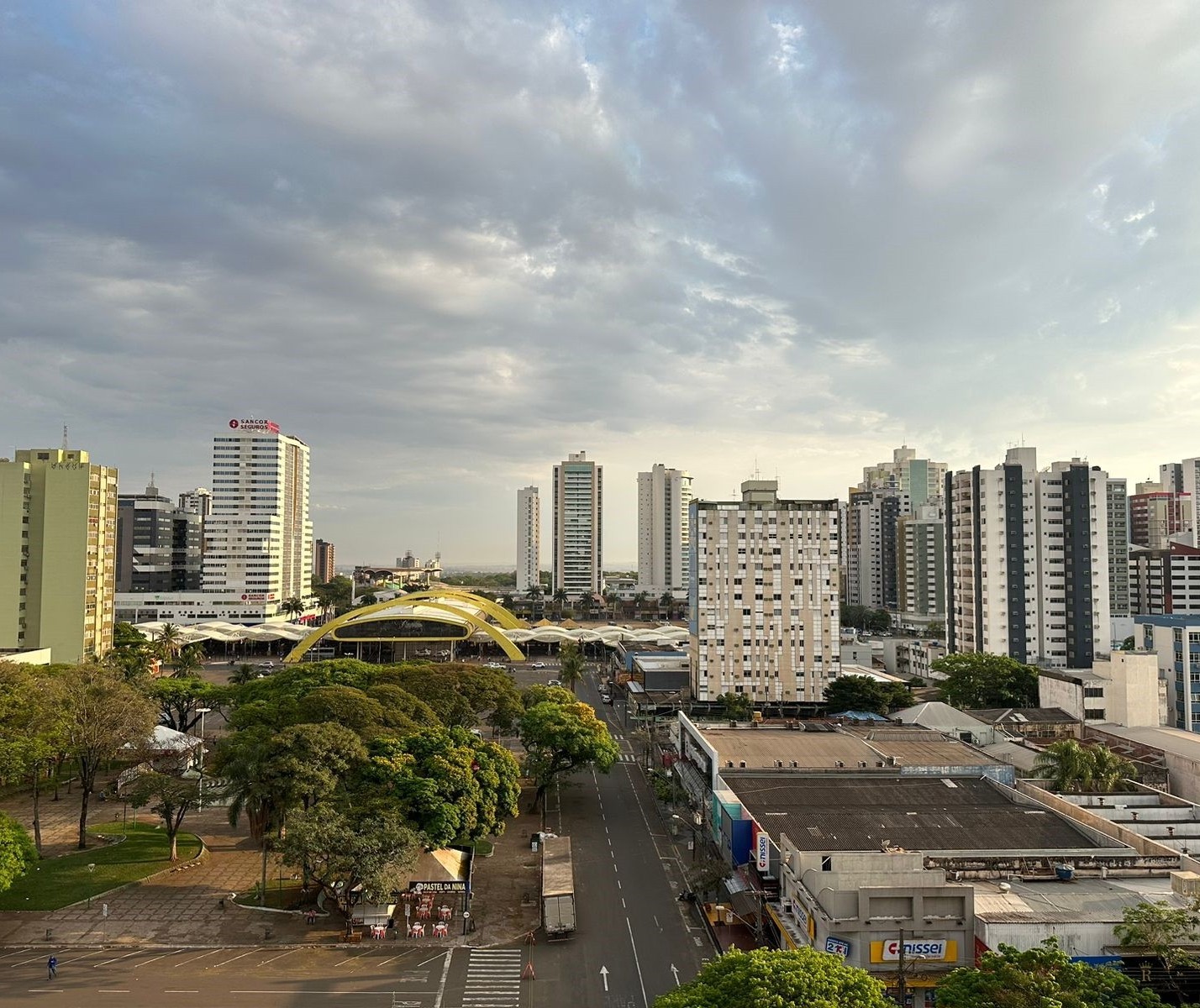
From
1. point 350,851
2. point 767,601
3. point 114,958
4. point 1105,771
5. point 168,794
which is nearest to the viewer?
point 114,958

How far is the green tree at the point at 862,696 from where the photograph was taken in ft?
242

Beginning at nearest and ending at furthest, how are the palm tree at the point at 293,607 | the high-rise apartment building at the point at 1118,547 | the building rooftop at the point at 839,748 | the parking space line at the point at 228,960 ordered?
1. the parking space line at the point at 228,960
2. the building rooftop at the point at 839,748
3. the high-rise apartment building at the point at 1118,547
4. the palm tree at the point at 293,607

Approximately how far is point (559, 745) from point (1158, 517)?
15614 centimetres

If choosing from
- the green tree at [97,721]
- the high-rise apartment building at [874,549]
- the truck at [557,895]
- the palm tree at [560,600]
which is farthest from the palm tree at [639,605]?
the truck at [557,895]

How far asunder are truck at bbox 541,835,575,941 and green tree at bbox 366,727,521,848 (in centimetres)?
353

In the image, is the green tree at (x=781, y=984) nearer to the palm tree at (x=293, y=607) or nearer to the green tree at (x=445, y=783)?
the green tree at (x=445, y=783)

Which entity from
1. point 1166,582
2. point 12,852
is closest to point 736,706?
point 12,852

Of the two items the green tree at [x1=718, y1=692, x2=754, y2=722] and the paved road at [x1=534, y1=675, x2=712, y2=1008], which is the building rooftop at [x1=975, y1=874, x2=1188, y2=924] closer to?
the paved road at [x1=534, y1=675, x2=712, y2=1008]

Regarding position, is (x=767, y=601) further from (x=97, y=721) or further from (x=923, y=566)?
(x=923, y=566)

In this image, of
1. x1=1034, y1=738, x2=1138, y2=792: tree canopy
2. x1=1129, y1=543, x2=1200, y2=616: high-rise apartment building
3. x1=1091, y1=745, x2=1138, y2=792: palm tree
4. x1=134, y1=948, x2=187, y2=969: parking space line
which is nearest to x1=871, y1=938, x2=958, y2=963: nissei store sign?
x1=1034, y1=738, x2=1138, y2=792: tree canopy

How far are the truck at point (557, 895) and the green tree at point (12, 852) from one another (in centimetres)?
2022

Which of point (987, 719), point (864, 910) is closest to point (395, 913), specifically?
point (864, 910)

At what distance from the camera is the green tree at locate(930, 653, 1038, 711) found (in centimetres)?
7286

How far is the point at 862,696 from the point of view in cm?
7381
